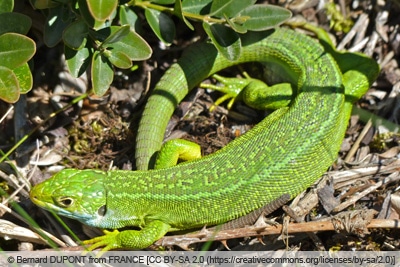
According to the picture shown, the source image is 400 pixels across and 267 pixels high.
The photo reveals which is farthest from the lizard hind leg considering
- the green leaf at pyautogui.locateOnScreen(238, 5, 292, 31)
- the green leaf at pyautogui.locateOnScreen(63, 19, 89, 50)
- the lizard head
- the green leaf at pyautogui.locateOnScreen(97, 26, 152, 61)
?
the green leaf at pyautogui.locateOnScreen(63, 19, 89, 50)

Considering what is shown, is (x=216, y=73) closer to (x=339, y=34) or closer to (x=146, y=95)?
(x=146, y=95)

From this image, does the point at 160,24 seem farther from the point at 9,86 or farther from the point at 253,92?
the point at 9,86

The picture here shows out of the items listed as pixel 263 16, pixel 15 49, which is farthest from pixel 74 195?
pixel 263 16

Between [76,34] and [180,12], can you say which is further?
[180,12]

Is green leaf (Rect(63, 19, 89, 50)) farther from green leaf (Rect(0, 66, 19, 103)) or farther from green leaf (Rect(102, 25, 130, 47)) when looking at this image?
green leaf (Rect(0, 66, 19, 103))

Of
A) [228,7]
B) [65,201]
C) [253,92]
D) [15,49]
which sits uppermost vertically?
[228,7]

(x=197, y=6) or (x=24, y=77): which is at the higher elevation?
(x=197, y=6)

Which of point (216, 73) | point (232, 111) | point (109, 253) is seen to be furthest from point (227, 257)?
point (216, 73)
